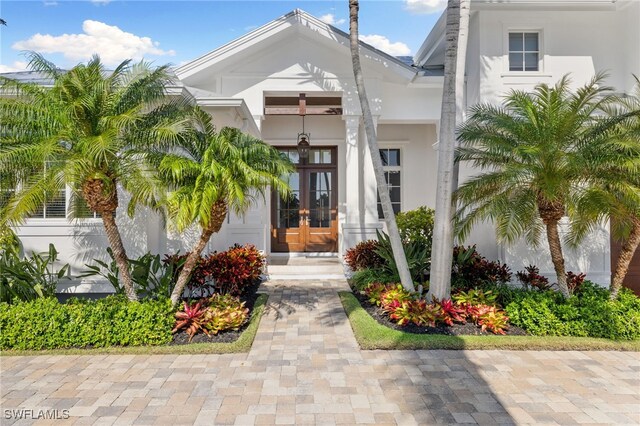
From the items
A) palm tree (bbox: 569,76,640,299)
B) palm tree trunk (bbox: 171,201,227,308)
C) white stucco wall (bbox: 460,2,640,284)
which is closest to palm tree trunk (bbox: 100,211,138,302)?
palm tree trunk (bbox: 171,201,227,308)

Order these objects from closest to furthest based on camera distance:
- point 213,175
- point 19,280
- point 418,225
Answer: point 213,175, point 19,280, point 418,225

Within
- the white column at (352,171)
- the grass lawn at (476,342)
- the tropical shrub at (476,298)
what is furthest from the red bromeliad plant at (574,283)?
the white column at (352,171)

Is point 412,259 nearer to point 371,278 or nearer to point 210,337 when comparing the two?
point 371,278

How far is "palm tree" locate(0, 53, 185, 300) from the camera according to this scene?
16.1ft

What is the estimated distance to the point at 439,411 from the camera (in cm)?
359

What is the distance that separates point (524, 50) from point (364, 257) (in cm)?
607

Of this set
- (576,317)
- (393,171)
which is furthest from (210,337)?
(393,171)

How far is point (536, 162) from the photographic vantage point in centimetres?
575

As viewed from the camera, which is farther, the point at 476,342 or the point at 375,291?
the point at 375,291

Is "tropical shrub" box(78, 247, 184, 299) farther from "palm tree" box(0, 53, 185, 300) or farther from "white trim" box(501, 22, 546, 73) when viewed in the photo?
"white trim" box(501, 22, 546, 73)

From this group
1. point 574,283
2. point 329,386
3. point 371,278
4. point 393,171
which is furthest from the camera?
point 393,171

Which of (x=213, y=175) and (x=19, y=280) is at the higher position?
(x=213, y=175)

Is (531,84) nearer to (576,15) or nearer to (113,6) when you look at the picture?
(576,15)

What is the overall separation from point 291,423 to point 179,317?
279cm
